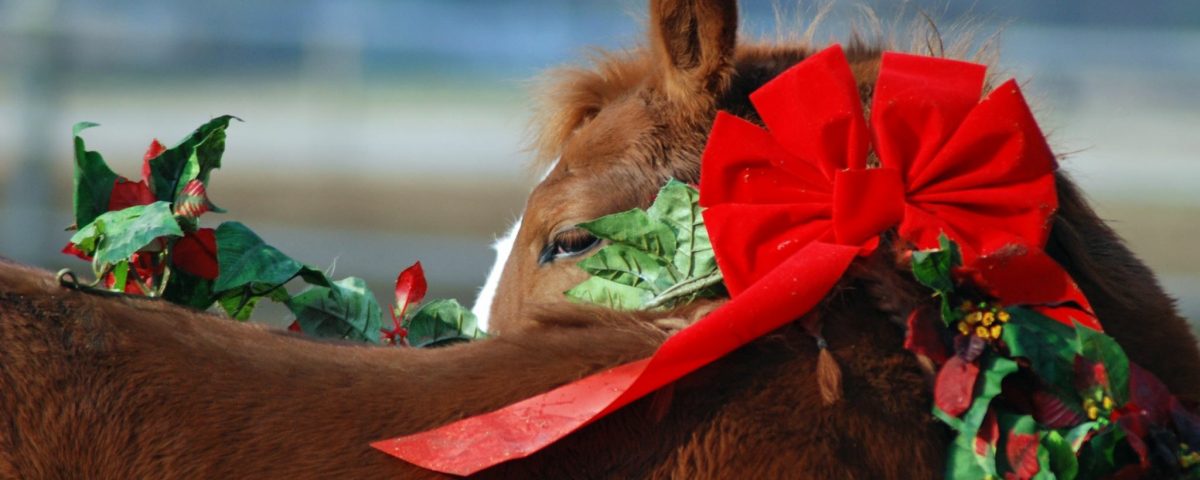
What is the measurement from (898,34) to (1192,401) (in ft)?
2.37

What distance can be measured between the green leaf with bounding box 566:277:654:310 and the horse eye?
0.32 ft

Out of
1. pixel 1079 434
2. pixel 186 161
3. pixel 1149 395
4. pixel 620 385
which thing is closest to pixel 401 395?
pixel 620 385

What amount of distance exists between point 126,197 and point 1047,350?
111cm

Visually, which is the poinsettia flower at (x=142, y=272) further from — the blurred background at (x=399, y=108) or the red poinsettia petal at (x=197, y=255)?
the blurred background at (x=399, y=108)

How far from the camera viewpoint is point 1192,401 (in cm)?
139

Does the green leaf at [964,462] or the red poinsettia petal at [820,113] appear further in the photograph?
the red poinsettia petal at [820,113]

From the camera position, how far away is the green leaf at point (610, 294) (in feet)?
4.75

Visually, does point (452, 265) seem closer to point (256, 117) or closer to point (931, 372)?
point (256, 117)

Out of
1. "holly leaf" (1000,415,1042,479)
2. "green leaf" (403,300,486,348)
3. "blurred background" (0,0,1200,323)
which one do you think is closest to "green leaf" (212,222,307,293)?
"green leaf" (403,300,486,348)

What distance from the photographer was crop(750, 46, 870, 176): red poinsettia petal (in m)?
1.37

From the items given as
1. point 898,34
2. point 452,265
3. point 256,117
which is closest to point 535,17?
point 256,117

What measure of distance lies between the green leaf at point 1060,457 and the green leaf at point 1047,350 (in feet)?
0.19

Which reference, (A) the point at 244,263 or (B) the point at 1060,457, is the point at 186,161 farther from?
(B) the point at 1060,457

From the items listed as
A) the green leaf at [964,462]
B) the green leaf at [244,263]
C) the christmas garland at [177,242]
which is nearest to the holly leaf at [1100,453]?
the green leaf at [964,462]
